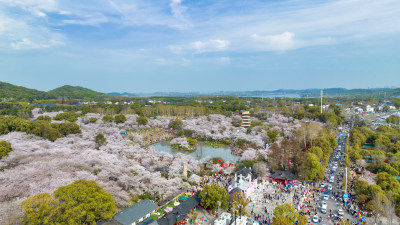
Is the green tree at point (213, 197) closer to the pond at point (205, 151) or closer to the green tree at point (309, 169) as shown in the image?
the green tree at point (309, 169)

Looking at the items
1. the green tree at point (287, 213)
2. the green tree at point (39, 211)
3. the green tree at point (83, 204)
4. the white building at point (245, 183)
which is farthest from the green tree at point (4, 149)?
Answer: the green tree at point (287, 213)

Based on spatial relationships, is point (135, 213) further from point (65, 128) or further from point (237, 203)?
point (65, 128)

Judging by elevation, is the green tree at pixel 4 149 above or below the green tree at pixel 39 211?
above

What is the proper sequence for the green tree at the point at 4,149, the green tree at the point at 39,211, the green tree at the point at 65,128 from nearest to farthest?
the green tree at the point at 39,211
the green tree at the point at 4,149
the green tree at the point at 65,128

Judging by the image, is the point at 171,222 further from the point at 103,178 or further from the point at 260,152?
the point at 260,152

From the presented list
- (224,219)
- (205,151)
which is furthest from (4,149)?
(205,151)
